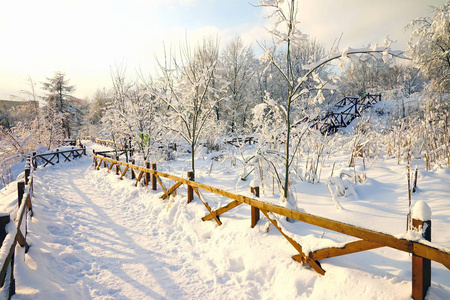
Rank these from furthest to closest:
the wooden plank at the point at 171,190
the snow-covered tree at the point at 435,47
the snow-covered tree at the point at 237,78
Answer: the snow-covered tree at the point at 237,78
the snow-covered tree at the point at 435,47
the wooden plank at the point at 171,190

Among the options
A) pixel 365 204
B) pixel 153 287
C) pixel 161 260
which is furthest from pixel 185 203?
pixel 365 204

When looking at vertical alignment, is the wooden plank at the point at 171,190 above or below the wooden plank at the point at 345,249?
below

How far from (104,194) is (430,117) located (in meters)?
11.1

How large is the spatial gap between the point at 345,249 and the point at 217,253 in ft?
6.60

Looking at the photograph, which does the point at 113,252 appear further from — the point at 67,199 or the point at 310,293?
the point at 67,199

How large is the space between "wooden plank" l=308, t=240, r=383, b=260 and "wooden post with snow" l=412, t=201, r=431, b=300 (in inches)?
11.1

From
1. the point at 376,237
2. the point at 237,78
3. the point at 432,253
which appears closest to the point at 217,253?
the point at 376,237

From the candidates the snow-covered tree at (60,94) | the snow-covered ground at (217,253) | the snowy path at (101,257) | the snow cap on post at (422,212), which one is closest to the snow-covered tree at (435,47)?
the snow-covered ground at (217,253)

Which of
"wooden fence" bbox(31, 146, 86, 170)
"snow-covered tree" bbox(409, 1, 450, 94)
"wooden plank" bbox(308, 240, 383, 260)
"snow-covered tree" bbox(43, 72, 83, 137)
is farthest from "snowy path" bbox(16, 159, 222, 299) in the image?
"snow-covered tree" bbox(43, 72, 83, 137)

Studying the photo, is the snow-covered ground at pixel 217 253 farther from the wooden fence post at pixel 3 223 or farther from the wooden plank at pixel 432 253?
the wooden fence post at pixel 3 223

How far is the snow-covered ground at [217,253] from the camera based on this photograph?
7.78ft

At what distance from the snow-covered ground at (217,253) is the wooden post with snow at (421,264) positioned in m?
0.09

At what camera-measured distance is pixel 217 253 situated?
3.53m

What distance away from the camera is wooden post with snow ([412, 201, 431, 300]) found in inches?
69.1
